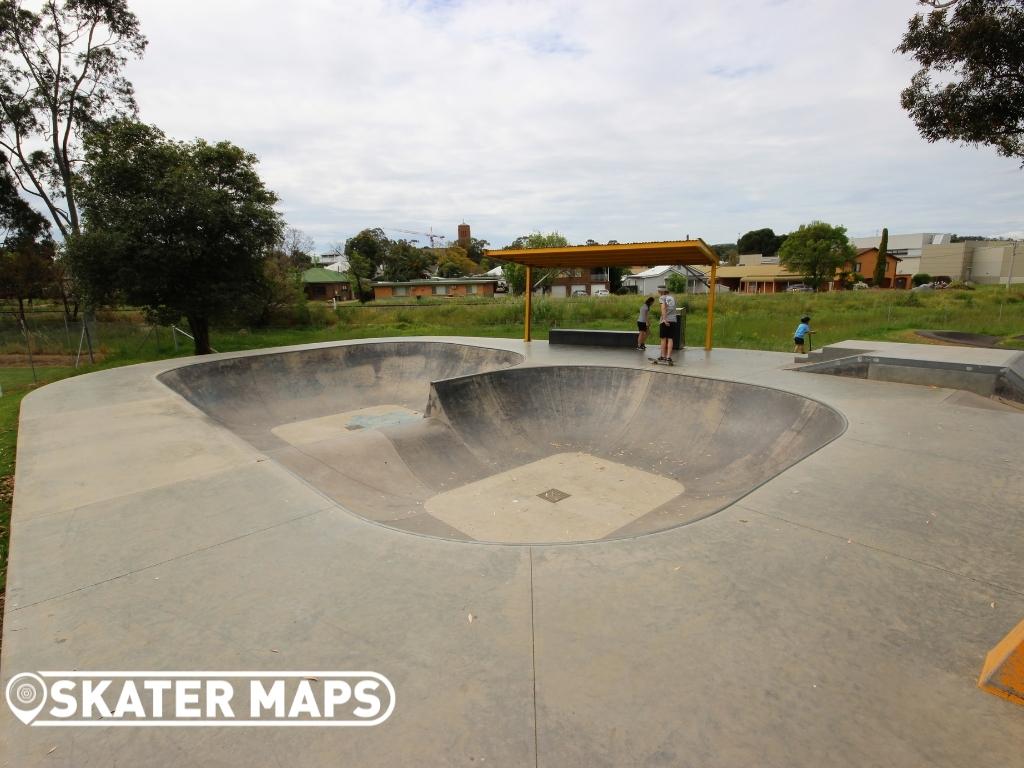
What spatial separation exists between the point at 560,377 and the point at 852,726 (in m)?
8.55

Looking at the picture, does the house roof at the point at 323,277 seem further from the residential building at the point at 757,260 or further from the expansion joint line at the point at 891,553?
the residential building at the point at 757,260

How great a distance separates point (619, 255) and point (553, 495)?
7.52m

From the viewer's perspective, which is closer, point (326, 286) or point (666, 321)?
point (666, 321)

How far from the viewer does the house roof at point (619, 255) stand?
1043cm

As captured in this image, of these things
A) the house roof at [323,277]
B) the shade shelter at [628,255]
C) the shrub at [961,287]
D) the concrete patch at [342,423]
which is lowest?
the concrete patch at [342,423]

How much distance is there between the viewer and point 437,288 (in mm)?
68438

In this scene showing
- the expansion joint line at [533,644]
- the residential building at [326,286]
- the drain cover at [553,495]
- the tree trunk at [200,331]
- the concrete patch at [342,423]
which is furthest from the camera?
the residential building at [326,286]

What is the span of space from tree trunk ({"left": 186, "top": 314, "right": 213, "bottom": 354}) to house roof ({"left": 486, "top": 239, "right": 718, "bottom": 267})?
8.73m

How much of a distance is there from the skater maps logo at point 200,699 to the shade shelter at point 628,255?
31.7 feet

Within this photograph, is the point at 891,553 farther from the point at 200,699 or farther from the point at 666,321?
the point at 666,321

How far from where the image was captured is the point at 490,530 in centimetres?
577

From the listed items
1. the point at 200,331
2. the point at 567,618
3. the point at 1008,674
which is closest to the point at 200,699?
the point at 567,618

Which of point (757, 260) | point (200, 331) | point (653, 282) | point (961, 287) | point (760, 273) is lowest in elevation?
point (200, 331)

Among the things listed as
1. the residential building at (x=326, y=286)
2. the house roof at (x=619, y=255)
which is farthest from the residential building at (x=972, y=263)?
the house roof at (x=619, y=255)
